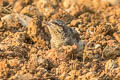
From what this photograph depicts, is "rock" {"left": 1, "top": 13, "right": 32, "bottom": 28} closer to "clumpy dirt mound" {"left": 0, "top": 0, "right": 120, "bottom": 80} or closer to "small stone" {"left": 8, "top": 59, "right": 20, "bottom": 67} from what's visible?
"clumpy dirt mound" {"left": 0, "top": 0, "right": 120, "bottom": 80}

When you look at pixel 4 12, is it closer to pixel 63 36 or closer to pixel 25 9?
pixel 25 9

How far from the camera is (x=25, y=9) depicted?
23.5 feet

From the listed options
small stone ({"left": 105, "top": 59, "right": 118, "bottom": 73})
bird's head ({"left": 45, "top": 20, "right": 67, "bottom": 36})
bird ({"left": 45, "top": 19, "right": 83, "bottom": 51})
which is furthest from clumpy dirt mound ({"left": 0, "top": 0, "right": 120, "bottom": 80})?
bird's head ({"left": 45, "top": 20, "right": 67, "bottom": 36})

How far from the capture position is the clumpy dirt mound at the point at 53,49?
15.0 ft

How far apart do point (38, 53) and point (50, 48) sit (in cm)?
38

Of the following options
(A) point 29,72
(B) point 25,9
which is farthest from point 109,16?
(A) point 29,72

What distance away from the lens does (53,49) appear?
523 cm

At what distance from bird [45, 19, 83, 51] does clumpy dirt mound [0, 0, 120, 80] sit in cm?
17

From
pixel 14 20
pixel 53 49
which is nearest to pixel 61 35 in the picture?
pixel 53 49

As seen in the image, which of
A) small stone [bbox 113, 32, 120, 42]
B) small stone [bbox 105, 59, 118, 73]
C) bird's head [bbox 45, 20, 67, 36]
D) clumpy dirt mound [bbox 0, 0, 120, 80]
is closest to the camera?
clumpy dirt mound [bbox 0, 0, 120, 80]

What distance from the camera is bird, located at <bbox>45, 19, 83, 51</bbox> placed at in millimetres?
5270

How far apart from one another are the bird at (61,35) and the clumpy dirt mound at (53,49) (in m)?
0.17

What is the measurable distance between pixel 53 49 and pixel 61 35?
0.31m

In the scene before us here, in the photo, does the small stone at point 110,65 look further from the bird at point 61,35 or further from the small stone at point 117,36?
the small stone at point 117,36
